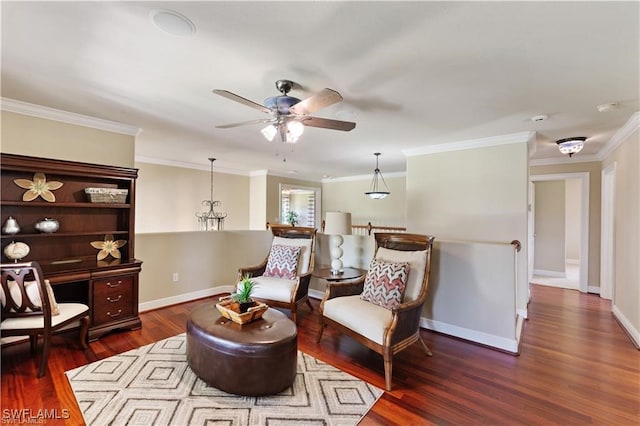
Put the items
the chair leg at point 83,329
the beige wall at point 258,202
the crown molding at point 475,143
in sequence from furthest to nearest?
1. the beige wall at point 258,202
2. the crown molding at point 475,143
3. the chair leg at point 83,329

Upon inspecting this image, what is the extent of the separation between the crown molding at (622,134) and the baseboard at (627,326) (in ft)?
7.32

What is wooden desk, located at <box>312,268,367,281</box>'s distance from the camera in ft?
11.5

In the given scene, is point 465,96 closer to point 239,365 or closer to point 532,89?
point 532,89

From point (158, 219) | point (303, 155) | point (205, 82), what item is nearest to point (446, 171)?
point (303, 155)

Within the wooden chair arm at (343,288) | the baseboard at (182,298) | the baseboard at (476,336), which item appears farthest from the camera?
the baseboard at (182,298)

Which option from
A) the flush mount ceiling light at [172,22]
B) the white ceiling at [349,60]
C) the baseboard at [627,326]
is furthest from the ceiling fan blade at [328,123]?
the baseboard at [627,326]

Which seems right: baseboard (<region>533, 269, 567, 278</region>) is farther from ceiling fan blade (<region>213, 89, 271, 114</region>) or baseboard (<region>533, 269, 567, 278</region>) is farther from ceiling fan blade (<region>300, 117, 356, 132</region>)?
ceiling fan blade (<region>213, 89, 271, 114</region>)

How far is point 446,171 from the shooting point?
14.4 ft

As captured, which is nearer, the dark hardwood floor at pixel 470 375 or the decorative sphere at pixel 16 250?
the dark hardwood floor at pixel 470 375

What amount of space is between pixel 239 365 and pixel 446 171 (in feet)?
12.4

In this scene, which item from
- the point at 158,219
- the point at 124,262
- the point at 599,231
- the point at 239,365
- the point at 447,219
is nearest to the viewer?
the point at 239,365

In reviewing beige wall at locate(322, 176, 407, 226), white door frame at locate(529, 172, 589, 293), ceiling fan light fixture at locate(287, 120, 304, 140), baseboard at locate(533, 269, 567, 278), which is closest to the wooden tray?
ceiling fan light fixture at locate(287, 120, 304, 140)

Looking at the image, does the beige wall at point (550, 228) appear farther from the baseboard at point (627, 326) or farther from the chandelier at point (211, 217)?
the chandelier at point (211, 217)

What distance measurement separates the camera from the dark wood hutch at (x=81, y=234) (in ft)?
9.56
